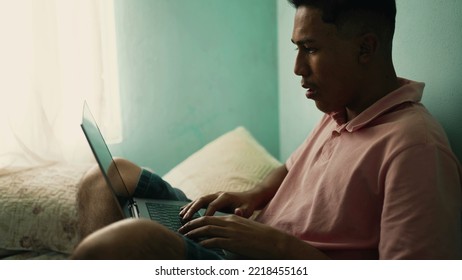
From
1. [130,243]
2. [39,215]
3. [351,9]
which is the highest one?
[351,9]

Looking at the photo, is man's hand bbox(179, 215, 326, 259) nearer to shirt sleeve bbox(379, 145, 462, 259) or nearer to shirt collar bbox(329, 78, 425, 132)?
shirt sleeve bbox(379, 145, 462, 259)

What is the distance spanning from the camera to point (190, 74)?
1.75 meters

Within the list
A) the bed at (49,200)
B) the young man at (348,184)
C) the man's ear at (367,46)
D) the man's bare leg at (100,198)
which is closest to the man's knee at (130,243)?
the young man at (348,184)

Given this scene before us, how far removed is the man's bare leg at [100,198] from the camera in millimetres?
1012

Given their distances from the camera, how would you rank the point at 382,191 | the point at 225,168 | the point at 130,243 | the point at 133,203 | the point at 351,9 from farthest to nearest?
1. the point at 225,168
2. the point at 133,203
3. the point at 351,9
4. the point at 382,191
5. the point at 130,243

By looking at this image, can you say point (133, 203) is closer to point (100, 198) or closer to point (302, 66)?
point (100, 198)

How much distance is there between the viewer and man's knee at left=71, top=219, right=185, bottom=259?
0.60m

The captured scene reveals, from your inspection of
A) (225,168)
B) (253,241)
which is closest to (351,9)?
(253,241)

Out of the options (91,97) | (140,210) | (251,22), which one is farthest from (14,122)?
(251,22)

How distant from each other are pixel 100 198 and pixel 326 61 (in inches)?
20.7

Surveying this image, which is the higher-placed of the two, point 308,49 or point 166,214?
point 308,49

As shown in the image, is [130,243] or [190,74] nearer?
[130,243]

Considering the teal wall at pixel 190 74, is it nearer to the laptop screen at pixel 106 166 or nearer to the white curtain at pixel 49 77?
the white curtain at pixel 49 77
